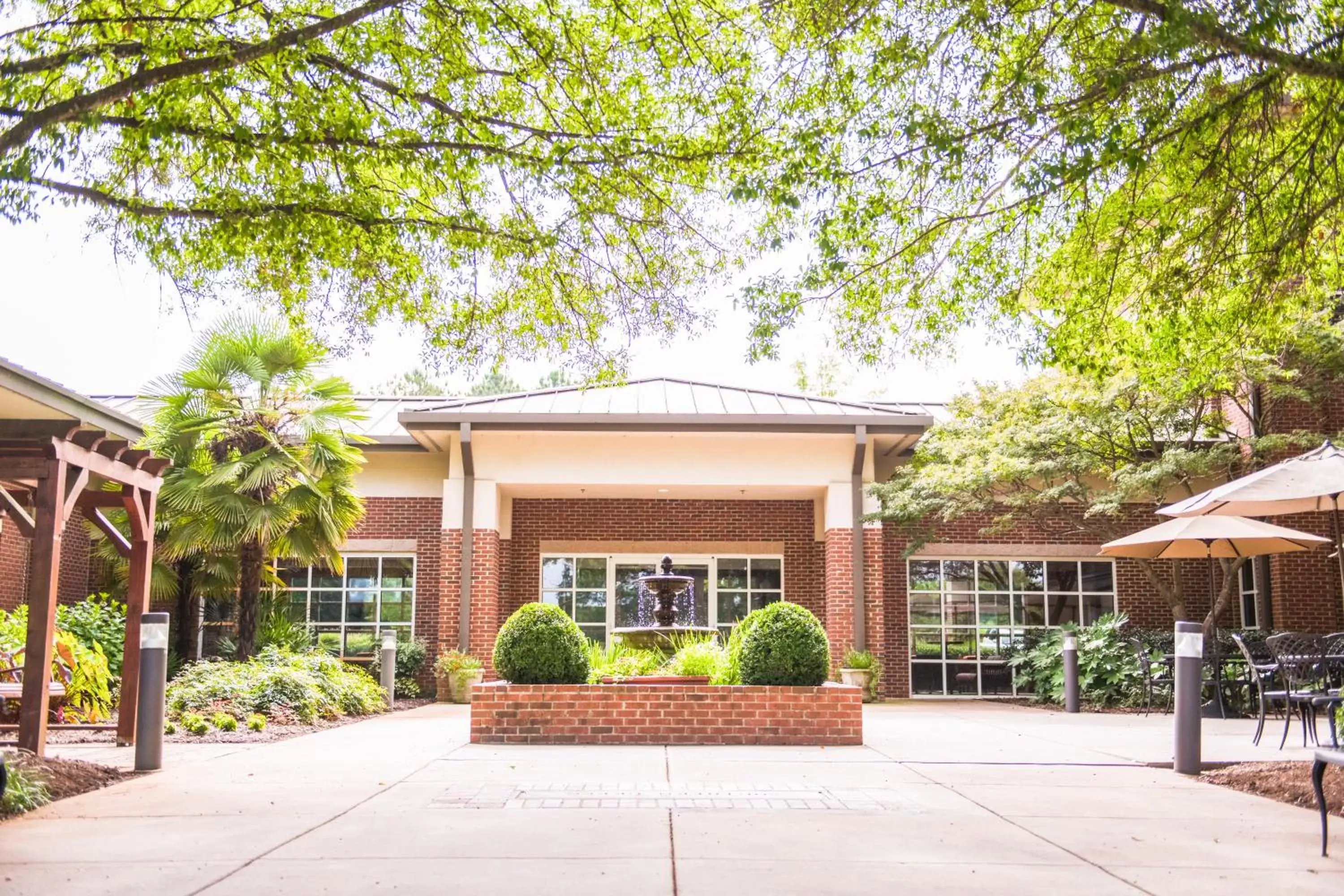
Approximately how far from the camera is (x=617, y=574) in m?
20.2

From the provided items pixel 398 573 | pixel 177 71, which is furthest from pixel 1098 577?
pixel 177 71

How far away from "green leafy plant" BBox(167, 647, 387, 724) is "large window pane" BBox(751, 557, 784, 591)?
22.5 ft

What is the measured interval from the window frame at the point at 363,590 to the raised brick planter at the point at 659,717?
8553 millimetres

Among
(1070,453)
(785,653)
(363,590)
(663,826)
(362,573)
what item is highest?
(1070,453)

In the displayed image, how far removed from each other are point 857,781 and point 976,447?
917 cm

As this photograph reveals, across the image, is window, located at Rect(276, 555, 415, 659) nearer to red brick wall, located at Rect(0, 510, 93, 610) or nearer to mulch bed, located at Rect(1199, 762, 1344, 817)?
red brick wall, located at Rect(0, 510, 93, 610)

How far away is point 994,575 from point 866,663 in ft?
11.8

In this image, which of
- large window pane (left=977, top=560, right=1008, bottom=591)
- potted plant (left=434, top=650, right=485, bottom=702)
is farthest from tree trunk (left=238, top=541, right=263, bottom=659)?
large window pane (left=977, top=560, right=1008, bottom=591)

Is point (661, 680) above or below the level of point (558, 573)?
below

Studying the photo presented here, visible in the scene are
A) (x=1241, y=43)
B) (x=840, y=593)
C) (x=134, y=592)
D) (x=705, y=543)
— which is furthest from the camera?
(x=705, y=543)

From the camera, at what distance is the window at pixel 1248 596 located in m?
19.2

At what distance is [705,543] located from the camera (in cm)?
1998

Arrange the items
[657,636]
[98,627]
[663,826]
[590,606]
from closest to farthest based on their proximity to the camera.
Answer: [663,826] < [657,636] < [98,627] < [590,606]

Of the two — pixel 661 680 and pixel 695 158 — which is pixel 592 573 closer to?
pixel 661 680
